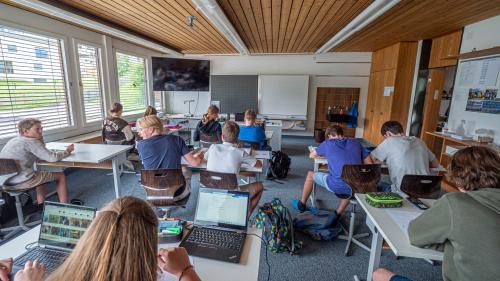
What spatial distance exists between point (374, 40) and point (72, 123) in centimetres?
656

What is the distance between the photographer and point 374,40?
556 centimetres

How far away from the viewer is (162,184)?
Answer: 223 cm

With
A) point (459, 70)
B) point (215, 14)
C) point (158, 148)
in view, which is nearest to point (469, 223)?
point (158, 148)

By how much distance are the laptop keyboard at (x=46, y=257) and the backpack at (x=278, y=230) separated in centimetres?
169

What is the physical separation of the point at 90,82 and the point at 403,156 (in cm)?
561

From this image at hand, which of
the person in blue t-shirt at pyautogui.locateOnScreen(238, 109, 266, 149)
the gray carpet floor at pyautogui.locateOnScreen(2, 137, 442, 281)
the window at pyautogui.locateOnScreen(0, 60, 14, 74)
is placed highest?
the window at pyautogui.locateOnScreen(0, 60, 14, 74)

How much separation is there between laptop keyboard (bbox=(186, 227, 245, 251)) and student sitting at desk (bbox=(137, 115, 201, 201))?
1126 mm

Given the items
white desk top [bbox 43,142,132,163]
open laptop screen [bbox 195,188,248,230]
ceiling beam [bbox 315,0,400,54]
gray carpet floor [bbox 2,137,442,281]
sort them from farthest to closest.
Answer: ceiling beam [bbox 315,0,400,54] → white desk top [bbox 43,142,132,163] → gray carpet floor [bbox 2,137,442,281] → open laptop screen [bbox 195,188,248,230]

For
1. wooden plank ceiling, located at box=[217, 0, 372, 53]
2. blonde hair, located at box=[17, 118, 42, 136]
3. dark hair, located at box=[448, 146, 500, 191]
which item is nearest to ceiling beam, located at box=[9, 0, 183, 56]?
blonde hair, located at box=[17, 118, 42, 136]

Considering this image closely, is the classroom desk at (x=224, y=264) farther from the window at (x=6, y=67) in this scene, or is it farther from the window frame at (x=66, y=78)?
the window frame at (x=66, y=78)

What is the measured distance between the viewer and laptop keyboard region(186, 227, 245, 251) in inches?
50.0

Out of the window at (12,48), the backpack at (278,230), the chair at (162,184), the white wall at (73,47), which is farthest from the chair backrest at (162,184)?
the window at (12,48)

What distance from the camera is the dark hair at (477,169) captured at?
3.92 feet

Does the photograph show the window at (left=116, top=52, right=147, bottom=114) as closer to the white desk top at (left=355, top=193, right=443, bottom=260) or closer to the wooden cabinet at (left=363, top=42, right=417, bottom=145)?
the white desk top at (left=355, top=193, right=443, bottom=260)
